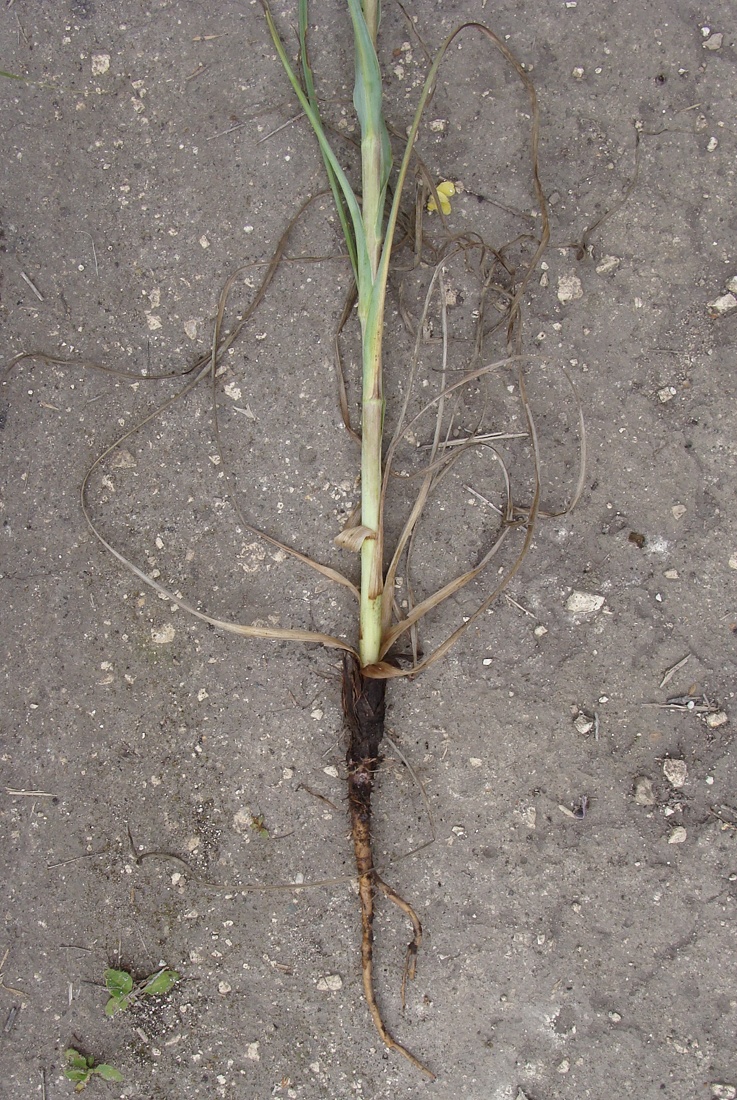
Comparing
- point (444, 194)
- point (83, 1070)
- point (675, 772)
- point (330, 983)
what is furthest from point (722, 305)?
point (83, 1070)

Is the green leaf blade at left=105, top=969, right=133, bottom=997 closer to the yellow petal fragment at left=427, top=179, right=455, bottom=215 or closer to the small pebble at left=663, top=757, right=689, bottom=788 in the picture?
the small pebble at left=663, top=757, right=689, bottom=788

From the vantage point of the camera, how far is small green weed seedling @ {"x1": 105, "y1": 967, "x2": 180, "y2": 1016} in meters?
1.65

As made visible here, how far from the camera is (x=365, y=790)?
1.57 meters

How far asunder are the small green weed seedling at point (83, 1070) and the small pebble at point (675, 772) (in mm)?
1468

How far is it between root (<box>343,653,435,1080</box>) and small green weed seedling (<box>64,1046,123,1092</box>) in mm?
643

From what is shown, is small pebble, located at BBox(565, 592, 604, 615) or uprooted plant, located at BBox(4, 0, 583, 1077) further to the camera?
small pebble, located at BBox(565, 592, 604, 615)

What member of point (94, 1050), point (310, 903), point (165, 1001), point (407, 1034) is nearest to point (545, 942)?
point (407, 1034)


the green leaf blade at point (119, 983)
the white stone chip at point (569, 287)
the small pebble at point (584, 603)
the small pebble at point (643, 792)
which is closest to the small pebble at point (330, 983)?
the green leaf blade at point (119, 983)

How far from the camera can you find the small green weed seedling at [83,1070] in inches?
65.3

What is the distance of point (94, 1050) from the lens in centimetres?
167

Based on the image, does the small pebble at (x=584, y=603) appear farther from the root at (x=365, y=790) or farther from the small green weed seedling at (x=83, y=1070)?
the small green weed seedling at (x=83, y=1070)

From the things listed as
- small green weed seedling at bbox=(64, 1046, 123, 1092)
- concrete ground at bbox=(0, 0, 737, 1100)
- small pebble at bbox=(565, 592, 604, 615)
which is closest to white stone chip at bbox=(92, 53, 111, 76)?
concrete ground at bbox=(0, 0, 737, 1100)

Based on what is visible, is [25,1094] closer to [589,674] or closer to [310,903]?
[310,903]

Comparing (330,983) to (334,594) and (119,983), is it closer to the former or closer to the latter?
(119,983)
